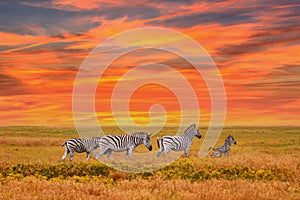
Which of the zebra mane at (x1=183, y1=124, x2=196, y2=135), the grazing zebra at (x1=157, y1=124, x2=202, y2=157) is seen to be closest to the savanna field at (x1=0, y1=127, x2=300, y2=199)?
the grazing zebra at (x1=157, y1=124, x2=202, y2=157)

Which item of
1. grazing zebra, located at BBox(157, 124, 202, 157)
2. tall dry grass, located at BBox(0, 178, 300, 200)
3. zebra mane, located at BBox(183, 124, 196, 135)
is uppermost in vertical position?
zebra mane, located at BBox(183, 124, 196, 135)

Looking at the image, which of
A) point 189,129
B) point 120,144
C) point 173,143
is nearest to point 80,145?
point 120,144

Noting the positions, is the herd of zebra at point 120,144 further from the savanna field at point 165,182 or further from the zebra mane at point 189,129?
the savanna field at point 165,182

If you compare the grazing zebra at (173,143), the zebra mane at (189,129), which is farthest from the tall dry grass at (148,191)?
the zebra mane at (189,129)

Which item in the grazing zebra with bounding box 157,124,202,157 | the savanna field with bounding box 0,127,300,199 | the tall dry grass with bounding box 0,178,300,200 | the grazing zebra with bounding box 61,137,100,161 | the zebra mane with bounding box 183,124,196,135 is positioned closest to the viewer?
the tall dry grass with bounding box 0,178,300,200

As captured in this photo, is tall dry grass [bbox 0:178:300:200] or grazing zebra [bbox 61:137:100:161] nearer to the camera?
tall dry grass [bbox 0:178:300:200]

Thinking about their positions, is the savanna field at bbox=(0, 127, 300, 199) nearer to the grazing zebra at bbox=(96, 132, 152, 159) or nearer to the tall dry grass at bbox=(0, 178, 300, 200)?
the tall dry grass at bbox=(0, 178, 300, 200)

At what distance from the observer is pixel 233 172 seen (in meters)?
18.3

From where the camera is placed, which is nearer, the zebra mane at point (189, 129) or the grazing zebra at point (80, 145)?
the grazing zebra at point (80, 145)

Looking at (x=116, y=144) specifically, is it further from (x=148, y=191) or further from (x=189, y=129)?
Result: (x=148, y=191)

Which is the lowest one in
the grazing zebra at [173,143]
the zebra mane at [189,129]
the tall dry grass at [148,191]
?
the tall dry grass at [148,191]

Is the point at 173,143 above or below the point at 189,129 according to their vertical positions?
below

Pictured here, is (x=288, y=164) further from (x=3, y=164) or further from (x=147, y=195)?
(x=3, y=164)

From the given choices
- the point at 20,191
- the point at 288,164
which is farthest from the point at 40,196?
the point at 288,164
